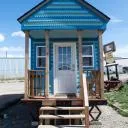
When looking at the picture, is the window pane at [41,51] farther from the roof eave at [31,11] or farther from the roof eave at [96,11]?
the roof eave at [96,11]

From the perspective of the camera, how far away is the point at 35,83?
1317cm

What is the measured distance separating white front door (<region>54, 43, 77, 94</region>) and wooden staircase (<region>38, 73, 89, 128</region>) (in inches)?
90.8

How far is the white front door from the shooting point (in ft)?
45.9

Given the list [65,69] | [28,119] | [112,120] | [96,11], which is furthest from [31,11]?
[112,120]

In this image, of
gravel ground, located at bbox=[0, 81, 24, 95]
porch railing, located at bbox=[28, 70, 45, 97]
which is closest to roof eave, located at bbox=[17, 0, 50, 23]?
porch railing, located at bbox=[28, 70, 45, 97]

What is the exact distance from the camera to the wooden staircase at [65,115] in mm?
10414

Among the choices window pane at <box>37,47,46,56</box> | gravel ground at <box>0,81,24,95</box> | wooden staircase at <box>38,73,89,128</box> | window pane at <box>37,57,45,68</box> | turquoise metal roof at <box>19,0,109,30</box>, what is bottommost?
wooden staircase at <box>38,73,89,128</box>

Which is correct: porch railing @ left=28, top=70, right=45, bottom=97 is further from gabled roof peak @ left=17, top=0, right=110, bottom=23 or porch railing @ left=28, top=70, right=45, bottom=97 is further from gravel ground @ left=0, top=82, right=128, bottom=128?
gabled roof peak @ left=17, top=0, right=110, bottom=23

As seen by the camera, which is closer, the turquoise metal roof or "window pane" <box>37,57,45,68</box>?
the turquoise metal roof

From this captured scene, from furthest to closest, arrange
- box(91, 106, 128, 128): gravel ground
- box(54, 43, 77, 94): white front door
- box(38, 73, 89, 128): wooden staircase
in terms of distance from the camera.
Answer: box(54, 43, 77, 94): white front door → box(91, 106, 128, 128): gravel ground → box(38, 73, 89, 128): wooden staircase

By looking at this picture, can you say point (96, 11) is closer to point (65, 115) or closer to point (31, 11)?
point (31, 11)

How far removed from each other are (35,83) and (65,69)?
161 centimetres

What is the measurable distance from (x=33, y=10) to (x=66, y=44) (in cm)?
250

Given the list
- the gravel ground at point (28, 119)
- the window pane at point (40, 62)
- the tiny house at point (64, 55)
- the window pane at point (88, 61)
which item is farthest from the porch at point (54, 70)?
the gravel ground at point (28, 119)
